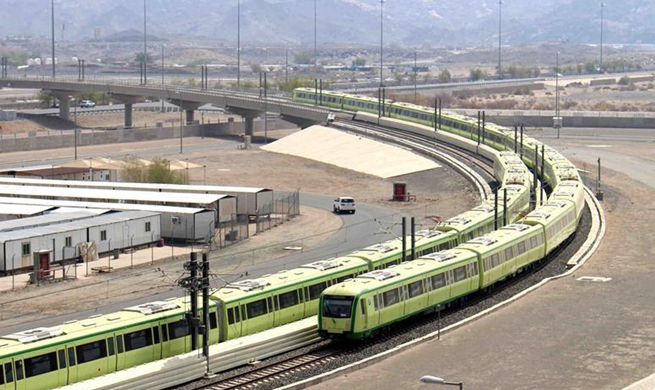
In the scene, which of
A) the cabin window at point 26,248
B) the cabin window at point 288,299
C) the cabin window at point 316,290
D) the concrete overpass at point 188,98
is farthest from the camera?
the concrete overpass at point 188,98

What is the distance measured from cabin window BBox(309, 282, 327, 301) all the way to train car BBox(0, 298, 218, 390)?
5.09m

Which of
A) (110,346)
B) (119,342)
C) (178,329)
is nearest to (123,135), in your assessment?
(178,329)

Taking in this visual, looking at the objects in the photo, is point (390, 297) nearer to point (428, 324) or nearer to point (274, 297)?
→ point (428, 324)

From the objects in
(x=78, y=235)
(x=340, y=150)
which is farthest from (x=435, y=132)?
(x=78, y=235)

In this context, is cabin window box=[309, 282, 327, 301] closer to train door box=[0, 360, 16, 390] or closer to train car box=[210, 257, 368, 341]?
train car box=[210, 257, 368, 341]

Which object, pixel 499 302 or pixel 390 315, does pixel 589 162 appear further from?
pixel 390 315

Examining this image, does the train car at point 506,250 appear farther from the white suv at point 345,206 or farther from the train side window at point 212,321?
the white suv at point 345,206

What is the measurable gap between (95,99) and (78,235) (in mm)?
120770

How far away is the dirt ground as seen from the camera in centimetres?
5062

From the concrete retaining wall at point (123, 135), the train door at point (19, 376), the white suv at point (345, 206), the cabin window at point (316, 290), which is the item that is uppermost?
the concrete retaining wall at point (123, 135)

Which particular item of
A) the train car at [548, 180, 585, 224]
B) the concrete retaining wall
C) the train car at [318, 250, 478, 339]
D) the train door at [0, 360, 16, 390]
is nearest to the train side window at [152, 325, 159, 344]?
the train door at [0, 360, 16, 390]

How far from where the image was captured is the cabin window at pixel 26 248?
186 ft

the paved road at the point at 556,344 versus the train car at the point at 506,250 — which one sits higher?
the train car at the point at 506,250

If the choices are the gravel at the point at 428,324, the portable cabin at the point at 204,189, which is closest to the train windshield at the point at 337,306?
the gravel at the point at 428,324
